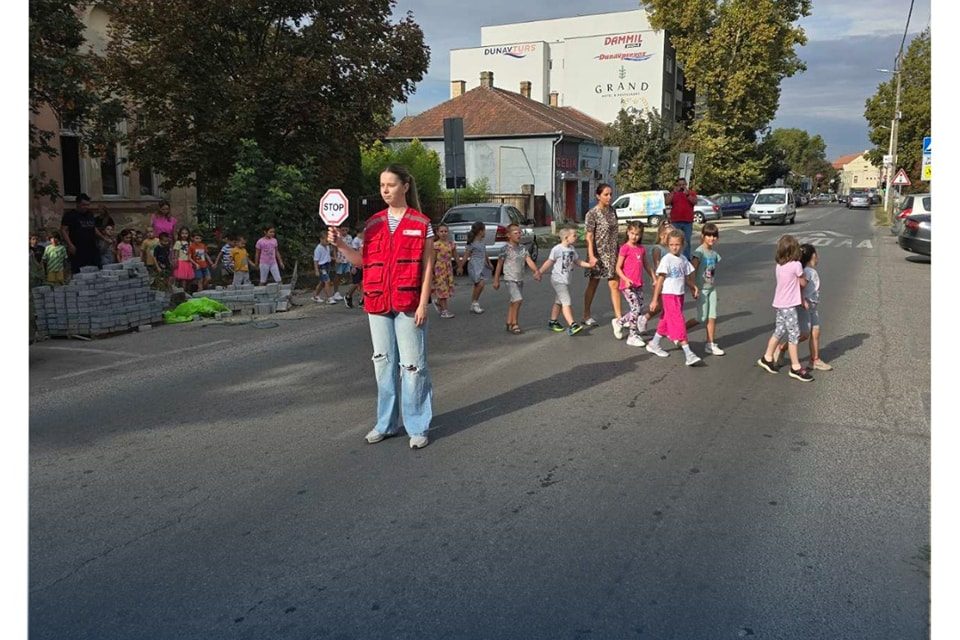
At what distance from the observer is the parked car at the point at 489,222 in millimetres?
17344

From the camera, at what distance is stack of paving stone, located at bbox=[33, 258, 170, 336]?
393 inches

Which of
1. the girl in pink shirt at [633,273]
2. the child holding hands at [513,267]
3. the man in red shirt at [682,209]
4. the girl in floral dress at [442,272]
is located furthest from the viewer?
the man in red shirt at [682,209]

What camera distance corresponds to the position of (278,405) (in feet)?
21.5

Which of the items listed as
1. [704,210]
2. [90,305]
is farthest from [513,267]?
[704,210]

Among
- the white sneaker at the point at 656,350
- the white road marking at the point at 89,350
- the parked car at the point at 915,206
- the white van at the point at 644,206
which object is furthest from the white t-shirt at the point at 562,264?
the white van at the point at 644,206

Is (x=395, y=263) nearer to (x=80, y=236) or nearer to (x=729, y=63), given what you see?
(x=80, y=236)

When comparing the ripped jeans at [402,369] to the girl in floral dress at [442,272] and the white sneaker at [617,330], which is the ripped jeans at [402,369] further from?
the white sneaker at [617,330]

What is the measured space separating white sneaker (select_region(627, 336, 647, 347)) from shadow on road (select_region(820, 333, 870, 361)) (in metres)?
1.98

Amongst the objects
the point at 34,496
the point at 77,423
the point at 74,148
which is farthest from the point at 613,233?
the point at 74,148

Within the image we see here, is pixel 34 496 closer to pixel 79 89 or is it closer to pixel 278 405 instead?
pixel 278 405

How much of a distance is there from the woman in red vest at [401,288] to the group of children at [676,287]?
3.54 m

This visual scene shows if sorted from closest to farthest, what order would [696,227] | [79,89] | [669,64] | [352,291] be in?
[79,89] → [352,291] → [696,227] → [669,64]

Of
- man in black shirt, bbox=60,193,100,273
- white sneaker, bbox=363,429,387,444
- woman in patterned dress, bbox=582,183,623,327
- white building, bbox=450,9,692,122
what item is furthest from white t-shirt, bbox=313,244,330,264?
white building, bbox=450,9,692,122

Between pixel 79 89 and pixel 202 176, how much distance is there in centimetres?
579
